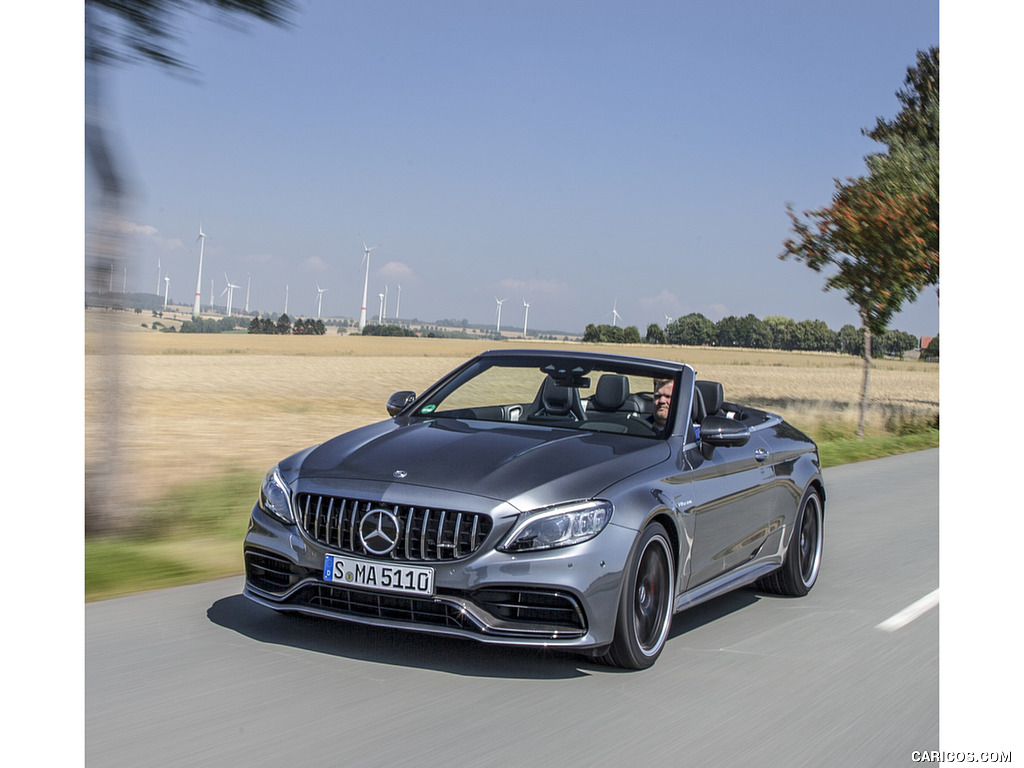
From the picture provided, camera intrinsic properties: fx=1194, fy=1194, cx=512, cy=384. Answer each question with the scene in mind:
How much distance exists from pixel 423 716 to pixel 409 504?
3.06 feet

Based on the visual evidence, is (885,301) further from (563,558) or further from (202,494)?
(563,558)

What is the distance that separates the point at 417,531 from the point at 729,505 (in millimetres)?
2004

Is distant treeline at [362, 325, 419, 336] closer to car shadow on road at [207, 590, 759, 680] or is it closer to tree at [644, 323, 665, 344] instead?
tree at [644, 323, 665, 344]

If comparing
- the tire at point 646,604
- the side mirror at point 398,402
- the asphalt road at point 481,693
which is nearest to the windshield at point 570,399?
the side mirror at point 398,402

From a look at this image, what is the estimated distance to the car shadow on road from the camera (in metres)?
5.07

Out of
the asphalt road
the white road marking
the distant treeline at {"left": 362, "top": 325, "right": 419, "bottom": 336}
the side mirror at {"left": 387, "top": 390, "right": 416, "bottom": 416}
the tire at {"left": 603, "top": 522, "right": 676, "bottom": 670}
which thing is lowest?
the white road marking

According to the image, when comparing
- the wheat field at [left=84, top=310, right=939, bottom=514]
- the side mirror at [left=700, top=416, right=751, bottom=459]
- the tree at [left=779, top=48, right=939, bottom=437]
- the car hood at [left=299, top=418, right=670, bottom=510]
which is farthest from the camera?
the tree at [left=779, top=48, right=939, bottom=437]

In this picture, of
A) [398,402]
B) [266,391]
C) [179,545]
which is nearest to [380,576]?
[398,402]

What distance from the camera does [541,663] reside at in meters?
5.24

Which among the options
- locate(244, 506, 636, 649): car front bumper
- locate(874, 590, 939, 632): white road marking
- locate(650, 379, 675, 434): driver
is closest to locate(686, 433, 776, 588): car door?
locate(650, 379, 675, 434): driver

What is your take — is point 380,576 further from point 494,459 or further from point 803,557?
point 803,557

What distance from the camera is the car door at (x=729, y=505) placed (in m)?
5.83

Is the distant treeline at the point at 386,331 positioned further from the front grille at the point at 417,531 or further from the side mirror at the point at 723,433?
the front grille at the point at 417,531

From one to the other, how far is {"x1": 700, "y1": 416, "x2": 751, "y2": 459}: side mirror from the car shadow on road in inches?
39.2
